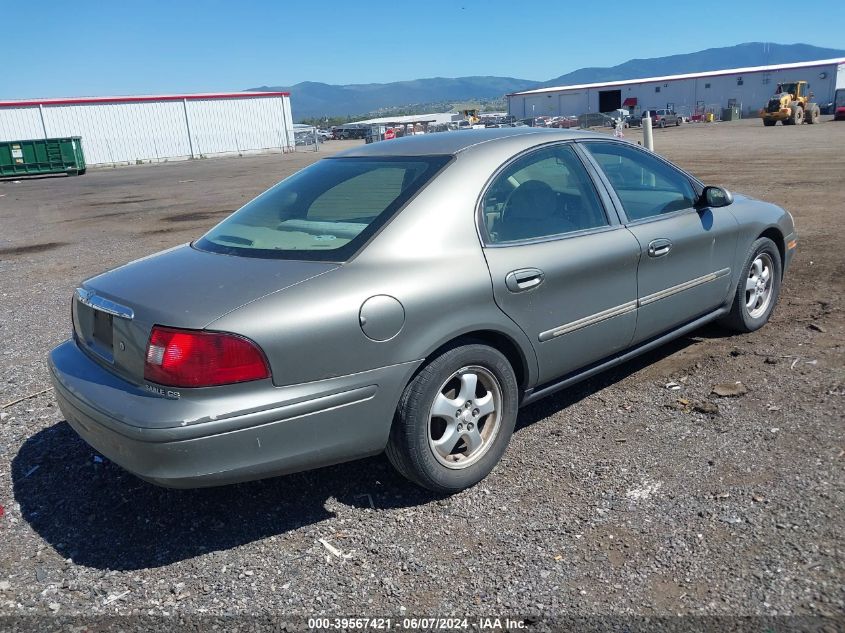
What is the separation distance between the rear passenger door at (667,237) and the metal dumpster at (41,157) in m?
38.4

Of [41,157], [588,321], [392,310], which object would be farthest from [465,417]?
[41,157]

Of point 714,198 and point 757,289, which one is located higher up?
point 714,198

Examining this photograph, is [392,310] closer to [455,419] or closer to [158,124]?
[455,419]

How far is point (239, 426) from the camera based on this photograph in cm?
283

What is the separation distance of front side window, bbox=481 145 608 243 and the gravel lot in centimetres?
116

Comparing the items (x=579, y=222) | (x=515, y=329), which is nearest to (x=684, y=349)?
(x=579, y=222)

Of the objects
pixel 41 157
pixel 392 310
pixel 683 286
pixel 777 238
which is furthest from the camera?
pixel 41 157

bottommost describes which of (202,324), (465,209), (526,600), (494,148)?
(526,600)

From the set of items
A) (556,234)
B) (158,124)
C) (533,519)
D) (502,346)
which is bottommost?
(533,519)

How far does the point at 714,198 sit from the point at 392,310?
8.91 feet

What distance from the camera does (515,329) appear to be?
11.6 ft

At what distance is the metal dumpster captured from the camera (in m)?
36.0

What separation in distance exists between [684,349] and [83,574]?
4.12 m

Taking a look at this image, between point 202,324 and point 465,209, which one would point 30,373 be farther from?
point 465,209
